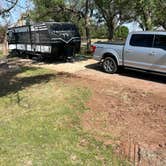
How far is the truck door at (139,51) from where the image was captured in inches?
420

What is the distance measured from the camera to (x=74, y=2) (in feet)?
66.8

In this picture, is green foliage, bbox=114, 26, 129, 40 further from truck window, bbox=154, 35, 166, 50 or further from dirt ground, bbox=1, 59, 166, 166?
truck window, bbox=154, 35, 166, 50

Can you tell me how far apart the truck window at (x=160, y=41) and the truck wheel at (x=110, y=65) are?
218 cm

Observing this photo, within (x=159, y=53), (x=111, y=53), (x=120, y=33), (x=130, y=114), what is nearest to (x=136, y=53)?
(x=159, y=53)

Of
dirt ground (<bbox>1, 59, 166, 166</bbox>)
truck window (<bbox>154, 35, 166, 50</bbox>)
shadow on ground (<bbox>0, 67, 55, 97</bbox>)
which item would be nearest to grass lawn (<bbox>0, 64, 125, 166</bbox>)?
shadow on ground (<bbox>0, 67, 55, 97</bbox>)

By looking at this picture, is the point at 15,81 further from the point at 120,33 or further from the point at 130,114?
the point at 120,33

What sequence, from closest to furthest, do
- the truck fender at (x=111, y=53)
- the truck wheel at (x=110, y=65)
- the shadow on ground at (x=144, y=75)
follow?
1. the shadow on ground at (x=144, y=75)
2. the truck fender at (x=111, y=53)
3. the truck wheel at (x=110, y=65)

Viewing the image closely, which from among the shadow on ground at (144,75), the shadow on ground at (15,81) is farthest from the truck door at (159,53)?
the shadow on ground at (15,81)

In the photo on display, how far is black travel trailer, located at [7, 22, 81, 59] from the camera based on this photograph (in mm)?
14836

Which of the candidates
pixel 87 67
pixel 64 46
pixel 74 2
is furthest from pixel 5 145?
pixel 74 2

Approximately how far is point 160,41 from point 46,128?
5.97 m

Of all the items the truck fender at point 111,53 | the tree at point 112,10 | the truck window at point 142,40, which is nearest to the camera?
the truck window at point 142,40

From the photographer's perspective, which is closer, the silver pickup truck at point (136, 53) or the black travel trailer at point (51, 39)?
the silver pickup truck at point (136, 53)

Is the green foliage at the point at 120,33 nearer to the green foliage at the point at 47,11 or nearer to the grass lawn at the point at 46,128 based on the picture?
the green foliage at the point at 47,11
